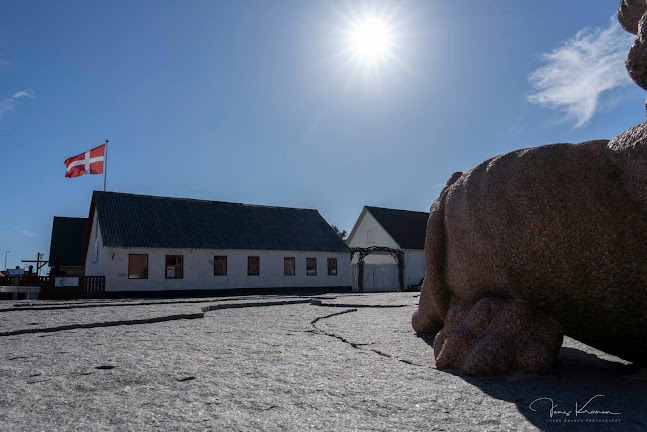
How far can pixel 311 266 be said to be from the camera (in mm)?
28469

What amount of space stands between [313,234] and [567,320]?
2582 cm

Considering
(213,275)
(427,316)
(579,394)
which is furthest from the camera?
(213,275)

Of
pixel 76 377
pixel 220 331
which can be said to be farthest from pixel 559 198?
pixel 220 331

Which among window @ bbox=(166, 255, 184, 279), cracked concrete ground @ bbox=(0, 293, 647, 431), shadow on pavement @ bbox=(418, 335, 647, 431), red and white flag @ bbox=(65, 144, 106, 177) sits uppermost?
red and white flag @ bbox=(65, 144, 106, 177)

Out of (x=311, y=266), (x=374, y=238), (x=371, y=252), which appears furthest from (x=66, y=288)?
(x=374, y=238)

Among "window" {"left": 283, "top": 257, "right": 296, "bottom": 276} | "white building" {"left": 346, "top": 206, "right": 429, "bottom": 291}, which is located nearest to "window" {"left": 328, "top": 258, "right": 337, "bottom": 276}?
"window" {"left": 283, "top": 257, "right": 296, "bottom": 276}

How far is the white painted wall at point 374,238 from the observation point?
3318cm

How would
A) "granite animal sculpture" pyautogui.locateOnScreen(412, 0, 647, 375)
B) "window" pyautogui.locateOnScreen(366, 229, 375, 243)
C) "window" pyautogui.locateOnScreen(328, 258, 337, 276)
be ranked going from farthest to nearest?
"window" pyautogui.locateOnScreen(366, 229, 375, 243) < "window" pyautogui.locateOnScreen(328, 258, 337, 276) < "granite animal sculpture" pyautogui.locateOnScreen(412, 0, 647, 375)

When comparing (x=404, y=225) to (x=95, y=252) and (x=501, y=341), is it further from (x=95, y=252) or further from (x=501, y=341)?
(x=501, y=341)

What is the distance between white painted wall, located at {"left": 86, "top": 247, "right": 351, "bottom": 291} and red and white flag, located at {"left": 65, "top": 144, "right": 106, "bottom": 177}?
613 centimetres

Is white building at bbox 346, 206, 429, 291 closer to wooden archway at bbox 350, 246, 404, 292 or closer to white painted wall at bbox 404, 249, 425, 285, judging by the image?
white painted wall at bbox 404, 249, 425, 285

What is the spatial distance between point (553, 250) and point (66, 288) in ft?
73.1

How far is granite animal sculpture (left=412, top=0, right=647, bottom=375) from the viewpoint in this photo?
3.86 m

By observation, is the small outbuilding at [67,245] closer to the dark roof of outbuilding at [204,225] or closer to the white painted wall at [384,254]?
the dark roof of outbuilding at [204,225]
